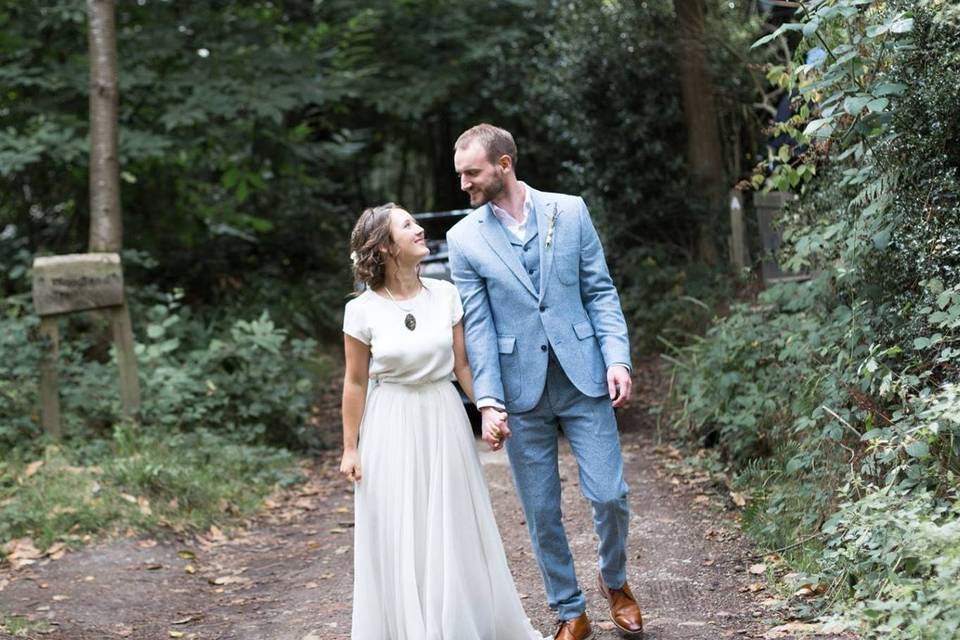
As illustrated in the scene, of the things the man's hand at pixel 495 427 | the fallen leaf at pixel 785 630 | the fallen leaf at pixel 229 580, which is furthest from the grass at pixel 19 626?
the fallen leaf at pixel 785 630

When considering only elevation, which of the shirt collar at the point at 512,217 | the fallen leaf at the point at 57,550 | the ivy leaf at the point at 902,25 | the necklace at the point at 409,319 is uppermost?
the ivy leaf at the point at 902,25

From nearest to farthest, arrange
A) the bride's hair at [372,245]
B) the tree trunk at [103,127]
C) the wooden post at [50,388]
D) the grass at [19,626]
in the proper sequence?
the bride's hair at [372,245], the grass at [19,626], the wooden post at [50,388], the tree trunk at [103,127]

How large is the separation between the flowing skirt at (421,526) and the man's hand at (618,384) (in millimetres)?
630

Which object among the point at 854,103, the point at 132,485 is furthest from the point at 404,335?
the point at 132,485

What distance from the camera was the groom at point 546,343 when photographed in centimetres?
465

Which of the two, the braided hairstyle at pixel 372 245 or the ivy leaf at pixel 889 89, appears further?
the ivy leaf at pixel 889 89

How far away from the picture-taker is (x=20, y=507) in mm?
7270

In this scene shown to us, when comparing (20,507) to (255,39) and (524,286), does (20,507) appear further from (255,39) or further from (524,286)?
(255,39)

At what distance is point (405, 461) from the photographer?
4.63 m

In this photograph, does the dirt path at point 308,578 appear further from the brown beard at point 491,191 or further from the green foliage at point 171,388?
the brown beard at point 491,191

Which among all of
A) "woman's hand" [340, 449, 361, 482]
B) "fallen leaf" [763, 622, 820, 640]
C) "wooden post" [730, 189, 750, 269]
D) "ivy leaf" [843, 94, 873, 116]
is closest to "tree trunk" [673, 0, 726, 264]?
"wooden post" [730, 189, 750, 269]

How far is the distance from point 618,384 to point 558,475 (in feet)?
1.52

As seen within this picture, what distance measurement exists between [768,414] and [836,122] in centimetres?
222

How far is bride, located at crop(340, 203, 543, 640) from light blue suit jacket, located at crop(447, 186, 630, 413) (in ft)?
0.55
